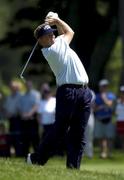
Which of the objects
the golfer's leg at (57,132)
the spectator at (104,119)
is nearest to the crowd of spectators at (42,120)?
the spectator at (104,119)

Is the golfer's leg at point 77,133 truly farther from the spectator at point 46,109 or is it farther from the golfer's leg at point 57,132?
the spectator at point 46,109

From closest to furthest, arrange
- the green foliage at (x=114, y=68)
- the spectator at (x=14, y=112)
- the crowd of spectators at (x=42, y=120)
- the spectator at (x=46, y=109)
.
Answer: the crowd of spectators at (x=42, y=120)
the spectator at (x=46, y=109)
the spectator at (x=14, y=112)
the green foliage at (x=114, y=68)

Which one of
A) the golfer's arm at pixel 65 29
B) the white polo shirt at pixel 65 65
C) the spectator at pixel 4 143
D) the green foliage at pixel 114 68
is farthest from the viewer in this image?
the green foliage at pixel 114 68

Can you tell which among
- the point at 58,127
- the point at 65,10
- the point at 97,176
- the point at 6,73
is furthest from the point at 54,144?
the point at 6,73

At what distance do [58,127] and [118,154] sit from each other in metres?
11.7

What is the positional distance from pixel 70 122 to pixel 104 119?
11.2 metres

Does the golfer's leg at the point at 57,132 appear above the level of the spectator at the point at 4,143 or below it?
above

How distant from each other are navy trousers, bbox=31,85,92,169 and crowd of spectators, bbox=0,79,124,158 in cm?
947

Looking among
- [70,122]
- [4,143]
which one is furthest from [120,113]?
[70,122]

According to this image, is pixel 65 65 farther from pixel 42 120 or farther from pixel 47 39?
pixel 42 120

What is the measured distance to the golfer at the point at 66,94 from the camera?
12.9 meters

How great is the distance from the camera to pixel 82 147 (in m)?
13.2

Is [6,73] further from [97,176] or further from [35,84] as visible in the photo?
[97,176]

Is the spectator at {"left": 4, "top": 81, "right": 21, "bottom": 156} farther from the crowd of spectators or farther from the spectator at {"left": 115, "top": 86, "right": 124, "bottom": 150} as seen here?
the spectator at {"left": 115, "top": 86, "right": 124, "bottom": 150}
